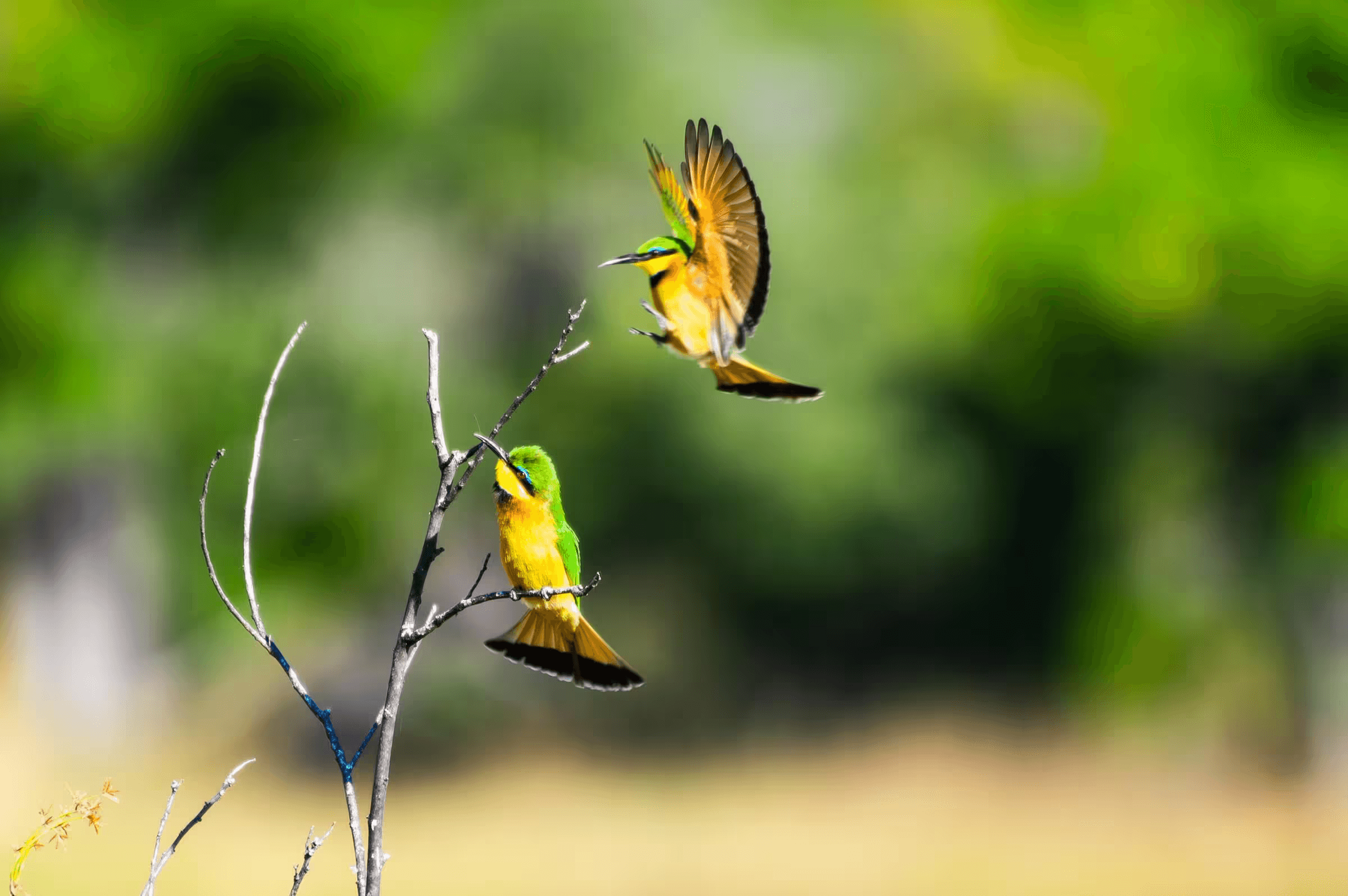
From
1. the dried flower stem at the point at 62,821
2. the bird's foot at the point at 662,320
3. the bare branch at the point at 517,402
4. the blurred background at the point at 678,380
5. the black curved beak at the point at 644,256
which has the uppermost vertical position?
the blurred background at the point at 678,380

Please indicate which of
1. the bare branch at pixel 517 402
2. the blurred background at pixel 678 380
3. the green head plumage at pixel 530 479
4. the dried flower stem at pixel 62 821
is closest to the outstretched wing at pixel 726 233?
the bare branch at pixel 517 402

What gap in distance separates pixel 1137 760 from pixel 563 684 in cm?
414

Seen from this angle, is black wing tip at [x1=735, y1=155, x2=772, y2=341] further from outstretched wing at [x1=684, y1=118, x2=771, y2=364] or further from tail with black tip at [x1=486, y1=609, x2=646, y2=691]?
tail with black tip at [x1=486, y1=609, x2=646, y2=691]

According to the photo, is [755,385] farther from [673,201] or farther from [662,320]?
[673,201]

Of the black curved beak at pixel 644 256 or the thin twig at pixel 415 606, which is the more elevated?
the black curved beak at pixel 644 256

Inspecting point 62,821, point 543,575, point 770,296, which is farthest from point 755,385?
point 770,296

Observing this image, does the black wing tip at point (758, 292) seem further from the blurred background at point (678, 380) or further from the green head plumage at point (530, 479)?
the blurred background at point (678, 380)

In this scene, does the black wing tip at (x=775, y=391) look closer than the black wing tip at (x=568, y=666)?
Yes

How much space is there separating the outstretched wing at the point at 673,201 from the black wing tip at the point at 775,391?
0.72 feet

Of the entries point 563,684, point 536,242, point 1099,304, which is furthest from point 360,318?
point 1099,304

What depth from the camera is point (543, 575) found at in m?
1.67

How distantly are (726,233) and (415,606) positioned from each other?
57cm

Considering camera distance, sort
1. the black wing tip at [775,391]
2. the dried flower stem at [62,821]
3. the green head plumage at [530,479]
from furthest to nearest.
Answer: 1. the green head plumage at [530,479]
2. the black wing tip at [775,391]
3. the dried flower stem at [62,821]

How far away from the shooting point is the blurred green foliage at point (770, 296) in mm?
7621
